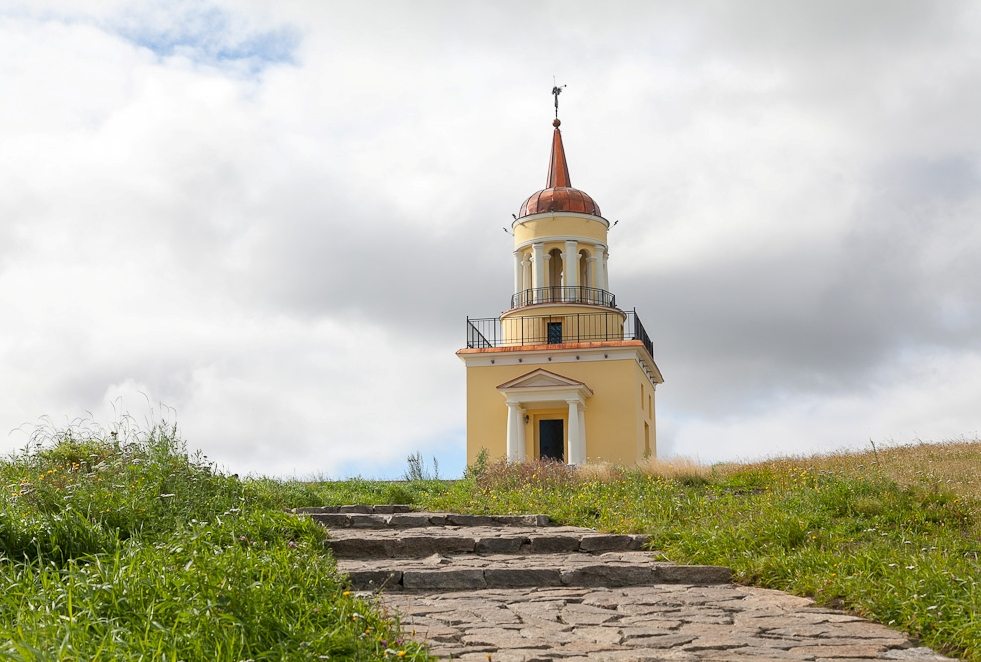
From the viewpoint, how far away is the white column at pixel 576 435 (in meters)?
29.2

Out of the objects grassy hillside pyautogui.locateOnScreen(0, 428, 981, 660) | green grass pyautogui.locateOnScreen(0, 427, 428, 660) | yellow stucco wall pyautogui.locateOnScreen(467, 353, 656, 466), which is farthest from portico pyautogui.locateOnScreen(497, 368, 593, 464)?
green grass pyautogui.locateOnScreen(0, 427, 428, 660)

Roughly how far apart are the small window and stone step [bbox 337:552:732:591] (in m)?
22.2

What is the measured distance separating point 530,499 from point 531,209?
2009 cm

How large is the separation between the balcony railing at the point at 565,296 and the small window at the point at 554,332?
719mm

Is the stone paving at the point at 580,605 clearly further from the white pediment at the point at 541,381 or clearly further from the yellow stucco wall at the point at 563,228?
the yellow stucco wall at the point at 563,228

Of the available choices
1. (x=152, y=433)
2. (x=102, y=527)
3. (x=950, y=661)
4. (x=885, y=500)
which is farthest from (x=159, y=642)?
(x=885, y=500)

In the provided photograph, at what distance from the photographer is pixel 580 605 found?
295 inches

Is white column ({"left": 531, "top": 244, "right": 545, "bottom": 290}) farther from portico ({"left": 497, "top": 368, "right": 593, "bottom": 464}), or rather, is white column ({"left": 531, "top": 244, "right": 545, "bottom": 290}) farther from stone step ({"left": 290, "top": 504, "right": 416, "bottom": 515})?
stone step ({"left": 290, "top": 504, "right": 416, "bottom": 515})

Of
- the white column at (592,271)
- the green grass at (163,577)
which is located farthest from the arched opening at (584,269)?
the green grass at (163,577)

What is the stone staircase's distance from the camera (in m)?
8.27

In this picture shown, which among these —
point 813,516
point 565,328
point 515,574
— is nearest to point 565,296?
point 565,328

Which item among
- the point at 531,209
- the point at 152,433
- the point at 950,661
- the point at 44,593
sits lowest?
the point at 950,661

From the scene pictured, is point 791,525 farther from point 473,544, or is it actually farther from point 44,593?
point 44,593

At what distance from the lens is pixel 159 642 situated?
15.5ft
